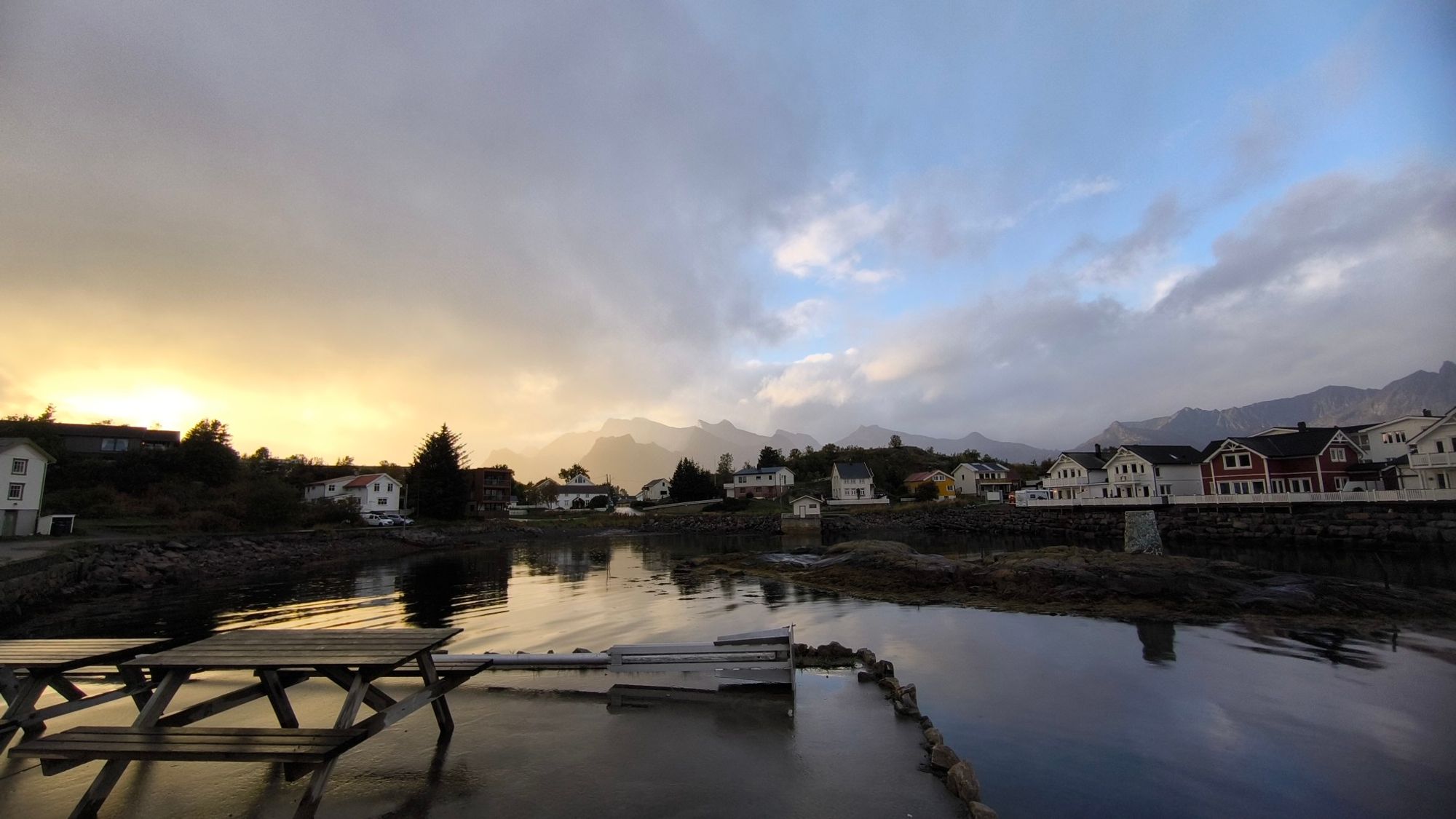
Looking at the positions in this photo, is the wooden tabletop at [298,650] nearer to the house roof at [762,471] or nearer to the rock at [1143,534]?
the rock at [1143,534]

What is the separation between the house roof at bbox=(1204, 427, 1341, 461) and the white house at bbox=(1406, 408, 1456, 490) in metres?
5.70

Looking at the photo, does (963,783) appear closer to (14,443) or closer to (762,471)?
(14,443)

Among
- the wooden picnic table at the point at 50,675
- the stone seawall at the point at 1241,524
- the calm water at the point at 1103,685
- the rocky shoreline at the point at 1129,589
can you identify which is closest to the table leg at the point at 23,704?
the wooden picnic table at the point at 50,675

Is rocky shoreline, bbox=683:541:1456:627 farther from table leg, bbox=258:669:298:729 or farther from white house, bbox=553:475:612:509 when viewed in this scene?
white house, bbox=553:475:612:509

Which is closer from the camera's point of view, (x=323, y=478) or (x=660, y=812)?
(x=660, y=812)

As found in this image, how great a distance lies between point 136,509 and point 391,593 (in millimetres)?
41563

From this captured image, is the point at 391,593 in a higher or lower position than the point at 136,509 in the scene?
lower

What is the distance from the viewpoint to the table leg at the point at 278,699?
487 cm

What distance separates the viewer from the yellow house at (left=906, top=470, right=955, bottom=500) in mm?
94812

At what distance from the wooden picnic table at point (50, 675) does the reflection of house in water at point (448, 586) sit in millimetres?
11110

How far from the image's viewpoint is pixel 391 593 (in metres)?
23.5

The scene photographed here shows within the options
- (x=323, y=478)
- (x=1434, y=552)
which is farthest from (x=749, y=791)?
(x=323, y=478)

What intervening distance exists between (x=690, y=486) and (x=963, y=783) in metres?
94.6

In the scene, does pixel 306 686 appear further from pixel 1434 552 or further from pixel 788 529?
pixel 788 529
